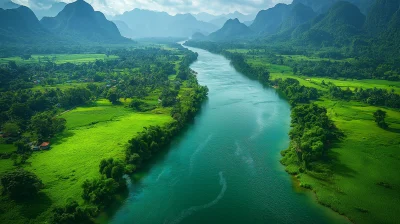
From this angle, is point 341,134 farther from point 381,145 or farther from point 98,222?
point 98,222

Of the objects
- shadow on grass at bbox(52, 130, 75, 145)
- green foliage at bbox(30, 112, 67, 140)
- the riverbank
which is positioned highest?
the riverbank

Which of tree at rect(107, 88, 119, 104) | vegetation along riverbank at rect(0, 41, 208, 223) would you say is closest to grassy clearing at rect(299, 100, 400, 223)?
vegetation along riverbank at rect(0, 41, 208, 223)

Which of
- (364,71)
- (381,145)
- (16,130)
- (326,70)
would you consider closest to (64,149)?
(16,130)

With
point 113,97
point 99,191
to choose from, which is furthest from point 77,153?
point 113,97

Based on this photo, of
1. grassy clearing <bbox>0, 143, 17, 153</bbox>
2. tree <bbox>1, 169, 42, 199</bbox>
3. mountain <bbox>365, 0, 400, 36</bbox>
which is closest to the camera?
tree <bbox>1, 169, 42, 199</bbox>

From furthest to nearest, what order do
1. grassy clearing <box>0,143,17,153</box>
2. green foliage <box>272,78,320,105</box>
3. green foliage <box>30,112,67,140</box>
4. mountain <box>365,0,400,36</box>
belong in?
mountain <box>365,0,400,36</box>, green foliage <box>272,78,320,105</box>, green foliage <box>30,112,67,140</box>, grassy clearing <box>0,143,17,153</box>

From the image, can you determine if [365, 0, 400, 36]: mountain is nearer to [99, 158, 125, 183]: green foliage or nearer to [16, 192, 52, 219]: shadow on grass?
[99, 158, 125, 183]: green foliage

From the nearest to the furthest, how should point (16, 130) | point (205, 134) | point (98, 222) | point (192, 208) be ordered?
point (98, 222) < point (192, 208) < point (16, 130) < point (205, 134)
